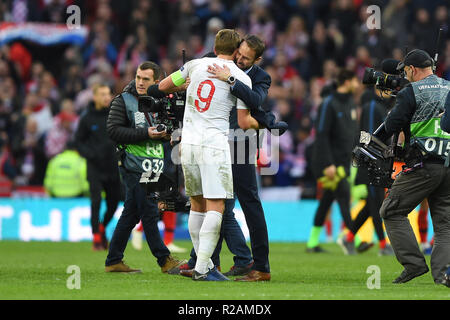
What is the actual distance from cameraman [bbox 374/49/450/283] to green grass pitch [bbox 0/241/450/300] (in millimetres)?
315

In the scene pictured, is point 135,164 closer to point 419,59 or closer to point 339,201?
point 419,59

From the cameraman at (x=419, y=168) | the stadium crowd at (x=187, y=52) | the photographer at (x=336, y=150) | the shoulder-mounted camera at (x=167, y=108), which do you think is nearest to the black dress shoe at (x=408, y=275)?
the cameraman at (x=419, y=168)

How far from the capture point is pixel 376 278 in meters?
10.6

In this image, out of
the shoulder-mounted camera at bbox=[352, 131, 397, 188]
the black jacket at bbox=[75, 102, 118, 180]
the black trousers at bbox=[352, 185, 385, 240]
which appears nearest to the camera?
the shoulder-mounted camera at bbox=[352, 131, 397, 188]

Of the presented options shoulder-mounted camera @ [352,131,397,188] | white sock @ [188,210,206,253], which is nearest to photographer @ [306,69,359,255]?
shoulder-mounted camera @ [352,131,397,188]

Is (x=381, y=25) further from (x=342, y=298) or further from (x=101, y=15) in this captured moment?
(x=342, y=298)

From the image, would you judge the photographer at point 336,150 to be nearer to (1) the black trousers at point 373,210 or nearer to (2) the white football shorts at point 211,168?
(1) the black trousers at point 373,210

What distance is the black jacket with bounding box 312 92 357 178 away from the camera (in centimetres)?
1562

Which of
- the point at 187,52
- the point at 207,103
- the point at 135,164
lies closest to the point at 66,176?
the point at 187,52

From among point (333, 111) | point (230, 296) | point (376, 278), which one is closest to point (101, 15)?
point (333, 111)

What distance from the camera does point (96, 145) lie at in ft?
52.8

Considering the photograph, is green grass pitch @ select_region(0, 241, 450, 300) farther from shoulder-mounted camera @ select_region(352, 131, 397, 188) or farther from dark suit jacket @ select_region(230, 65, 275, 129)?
dark suit jacket @ select_region(230, 65, 275, 129)

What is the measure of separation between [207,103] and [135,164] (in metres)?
1.91
